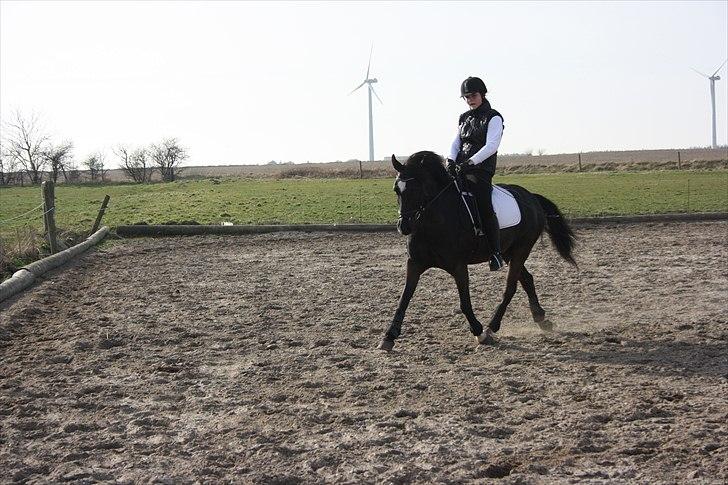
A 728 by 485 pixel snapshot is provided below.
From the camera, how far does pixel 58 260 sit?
14.5 m

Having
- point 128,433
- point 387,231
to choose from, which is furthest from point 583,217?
point 128,433

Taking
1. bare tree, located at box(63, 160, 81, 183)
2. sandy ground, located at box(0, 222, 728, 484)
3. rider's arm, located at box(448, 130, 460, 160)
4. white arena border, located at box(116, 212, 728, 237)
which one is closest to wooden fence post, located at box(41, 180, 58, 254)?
sandy ground, located at box(0, 222, 728, 484)

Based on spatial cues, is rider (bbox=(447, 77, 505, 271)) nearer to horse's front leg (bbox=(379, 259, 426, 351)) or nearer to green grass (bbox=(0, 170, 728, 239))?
horse's front leg (bbox=(379, 259, 426, 351))

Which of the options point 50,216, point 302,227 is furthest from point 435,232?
point 302,227

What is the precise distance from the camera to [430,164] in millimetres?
7844

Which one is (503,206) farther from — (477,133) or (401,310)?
(401,310)

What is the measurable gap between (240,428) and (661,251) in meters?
10.9

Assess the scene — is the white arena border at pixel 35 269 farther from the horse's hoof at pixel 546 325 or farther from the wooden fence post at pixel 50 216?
the horse's hoof at pixel 546 325

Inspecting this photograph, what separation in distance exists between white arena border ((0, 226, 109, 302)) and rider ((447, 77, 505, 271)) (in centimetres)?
652

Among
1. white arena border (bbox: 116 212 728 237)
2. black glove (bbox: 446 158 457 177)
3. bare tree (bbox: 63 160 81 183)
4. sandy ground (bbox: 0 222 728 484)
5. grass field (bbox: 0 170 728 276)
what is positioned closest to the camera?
sandy ground (bbox: 0 222 728 484)

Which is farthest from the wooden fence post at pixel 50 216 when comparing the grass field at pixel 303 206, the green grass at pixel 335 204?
the green grass at pixel 335 204

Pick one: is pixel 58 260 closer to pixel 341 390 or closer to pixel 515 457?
pixel 341 390

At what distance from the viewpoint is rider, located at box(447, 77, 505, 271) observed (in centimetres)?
811

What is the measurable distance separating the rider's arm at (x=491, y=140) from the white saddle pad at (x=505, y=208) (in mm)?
582
